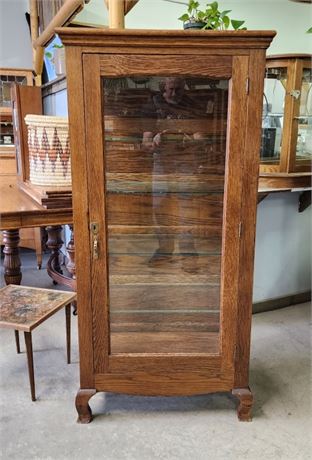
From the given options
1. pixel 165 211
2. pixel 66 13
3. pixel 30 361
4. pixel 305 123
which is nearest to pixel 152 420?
pixel 30 361

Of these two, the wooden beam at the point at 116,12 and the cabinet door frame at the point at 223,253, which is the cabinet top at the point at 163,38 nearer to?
the cabinet door frame at the point at 223,253

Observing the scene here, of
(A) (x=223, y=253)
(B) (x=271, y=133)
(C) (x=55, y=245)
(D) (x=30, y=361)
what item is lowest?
(D) (x=30, y=361)

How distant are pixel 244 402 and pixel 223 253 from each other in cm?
63

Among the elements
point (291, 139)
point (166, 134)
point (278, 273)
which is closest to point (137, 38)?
point (166, 134)

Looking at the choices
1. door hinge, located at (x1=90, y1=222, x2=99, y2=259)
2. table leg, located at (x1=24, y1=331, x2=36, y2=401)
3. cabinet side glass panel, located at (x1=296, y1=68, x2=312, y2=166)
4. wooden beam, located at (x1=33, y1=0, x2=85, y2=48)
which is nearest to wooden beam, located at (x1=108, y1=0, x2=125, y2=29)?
wooden beam, located at (x1=33, y1=0, x2=85, y2=48)

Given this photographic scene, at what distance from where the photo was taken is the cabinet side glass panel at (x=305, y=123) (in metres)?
2.30

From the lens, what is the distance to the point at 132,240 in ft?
5.31

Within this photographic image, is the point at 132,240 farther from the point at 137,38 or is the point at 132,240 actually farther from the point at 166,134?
the point at 137,38

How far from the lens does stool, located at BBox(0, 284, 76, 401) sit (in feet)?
5.53

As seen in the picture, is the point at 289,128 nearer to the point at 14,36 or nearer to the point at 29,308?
the point at 29,308

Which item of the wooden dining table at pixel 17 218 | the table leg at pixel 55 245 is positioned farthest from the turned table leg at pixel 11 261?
the table leg at pixel 55 245

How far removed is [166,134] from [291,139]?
3.57 feet

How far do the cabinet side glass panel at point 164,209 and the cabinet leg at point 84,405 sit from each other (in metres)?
0.20

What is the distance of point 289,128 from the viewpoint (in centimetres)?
231
